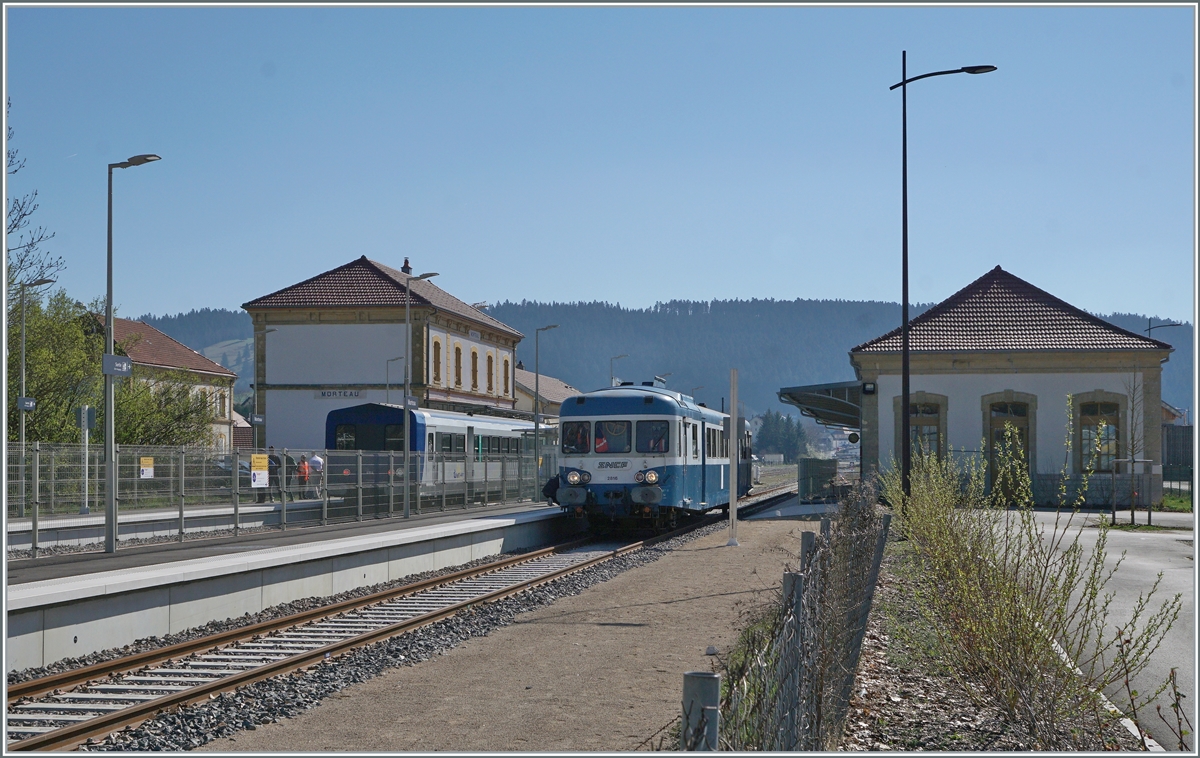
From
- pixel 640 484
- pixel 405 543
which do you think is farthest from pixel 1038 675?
pixel 640 484

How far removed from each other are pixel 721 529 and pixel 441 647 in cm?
1828

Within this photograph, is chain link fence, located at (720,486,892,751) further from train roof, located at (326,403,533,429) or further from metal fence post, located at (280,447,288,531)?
train roof, located at (326,403,533,429)

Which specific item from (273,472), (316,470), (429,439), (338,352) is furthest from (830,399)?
(338,352)

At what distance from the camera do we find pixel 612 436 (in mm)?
25625

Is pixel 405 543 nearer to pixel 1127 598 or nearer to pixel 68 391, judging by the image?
pixel 1127 598

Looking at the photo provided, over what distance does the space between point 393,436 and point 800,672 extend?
3034cm

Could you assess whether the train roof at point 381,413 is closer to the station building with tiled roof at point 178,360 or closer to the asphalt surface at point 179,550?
the asphalt surface at point 179,550

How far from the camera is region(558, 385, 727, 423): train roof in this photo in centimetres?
2536

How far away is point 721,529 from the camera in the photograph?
29266mm

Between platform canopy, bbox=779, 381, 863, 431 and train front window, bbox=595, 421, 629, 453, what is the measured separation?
38.7 feet

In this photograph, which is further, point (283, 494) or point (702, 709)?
point (283, 494)

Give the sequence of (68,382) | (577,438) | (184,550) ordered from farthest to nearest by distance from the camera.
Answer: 1. (68,382)
2. (577,438)
3. (184,550)

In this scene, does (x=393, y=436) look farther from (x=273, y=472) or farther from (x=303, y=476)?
(x=273, y=472)

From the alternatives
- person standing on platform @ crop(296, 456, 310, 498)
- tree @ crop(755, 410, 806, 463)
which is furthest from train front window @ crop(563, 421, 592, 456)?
tree @ crop(755, 410, 806, 463)
